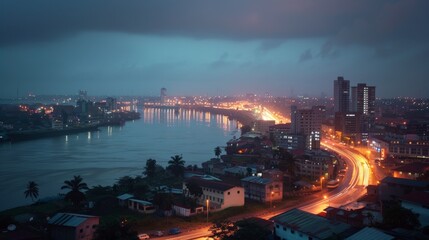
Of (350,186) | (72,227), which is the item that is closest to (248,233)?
(72,227)

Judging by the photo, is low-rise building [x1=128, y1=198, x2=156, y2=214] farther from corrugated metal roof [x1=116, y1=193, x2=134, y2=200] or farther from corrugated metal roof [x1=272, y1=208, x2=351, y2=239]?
corrugated metal roof [x1=272, y1=208, x2=351, y2=239]

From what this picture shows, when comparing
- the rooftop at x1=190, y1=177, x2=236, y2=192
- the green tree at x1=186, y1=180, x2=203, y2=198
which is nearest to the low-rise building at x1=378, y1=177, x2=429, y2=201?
the rooftop at x1=190, y1=177, x2=236, y2=192

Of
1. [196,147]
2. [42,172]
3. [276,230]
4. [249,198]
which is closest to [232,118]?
[196,147]

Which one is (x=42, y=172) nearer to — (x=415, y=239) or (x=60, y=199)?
(x=60, y=199)

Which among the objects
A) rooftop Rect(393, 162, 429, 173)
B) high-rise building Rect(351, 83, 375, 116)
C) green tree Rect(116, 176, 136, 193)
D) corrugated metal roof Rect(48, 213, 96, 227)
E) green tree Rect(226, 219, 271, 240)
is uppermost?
high-rise building Rect(351, 83, 375, 116)

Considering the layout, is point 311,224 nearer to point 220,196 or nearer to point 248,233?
point 248,233

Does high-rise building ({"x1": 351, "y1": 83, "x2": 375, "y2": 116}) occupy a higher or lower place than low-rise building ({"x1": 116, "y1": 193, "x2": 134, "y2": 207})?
higher
